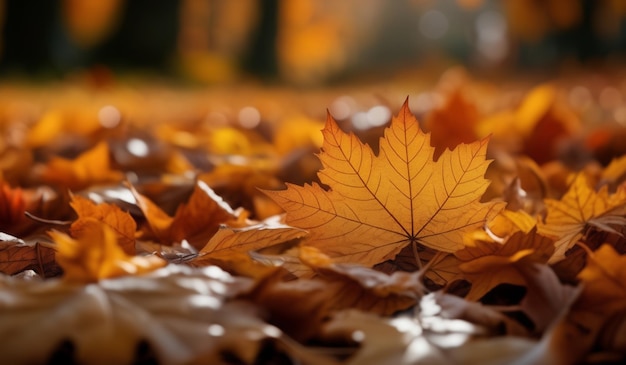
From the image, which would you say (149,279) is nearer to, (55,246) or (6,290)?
(6,290)

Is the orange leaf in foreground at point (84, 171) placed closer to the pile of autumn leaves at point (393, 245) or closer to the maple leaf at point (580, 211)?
the pile of autumn leaves at point (393, 245)

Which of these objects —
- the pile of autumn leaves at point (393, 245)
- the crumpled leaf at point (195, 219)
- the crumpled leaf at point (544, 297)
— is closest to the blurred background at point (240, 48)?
the crumpled leaf at point (195, 219)

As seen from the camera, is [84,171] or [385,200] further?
[84,171]

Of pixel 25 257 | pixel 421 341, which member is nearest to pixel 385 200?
pixel 421 341

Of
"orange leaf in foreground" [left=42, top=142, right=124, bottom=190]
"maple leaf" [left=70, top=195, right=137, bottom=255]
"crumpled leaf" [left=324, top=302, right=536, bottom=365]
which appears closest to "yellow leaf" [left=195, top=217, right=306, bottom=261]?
"maple leaf" [left=70, top=195, right=137, bottom=255]

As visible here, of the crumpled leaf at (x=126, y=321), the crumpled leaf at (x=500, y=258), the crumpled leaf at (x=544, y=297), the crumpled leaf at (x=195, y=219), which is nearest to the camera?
the crumpled leaf at (x=126, y=321)

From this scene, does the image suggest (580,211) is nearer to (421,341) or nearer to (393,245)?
(393,245)

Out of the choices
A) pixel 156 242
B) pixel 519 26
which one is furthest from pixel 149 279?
pixel 519 26

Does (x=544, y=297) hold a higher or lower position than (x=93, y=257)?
higher
